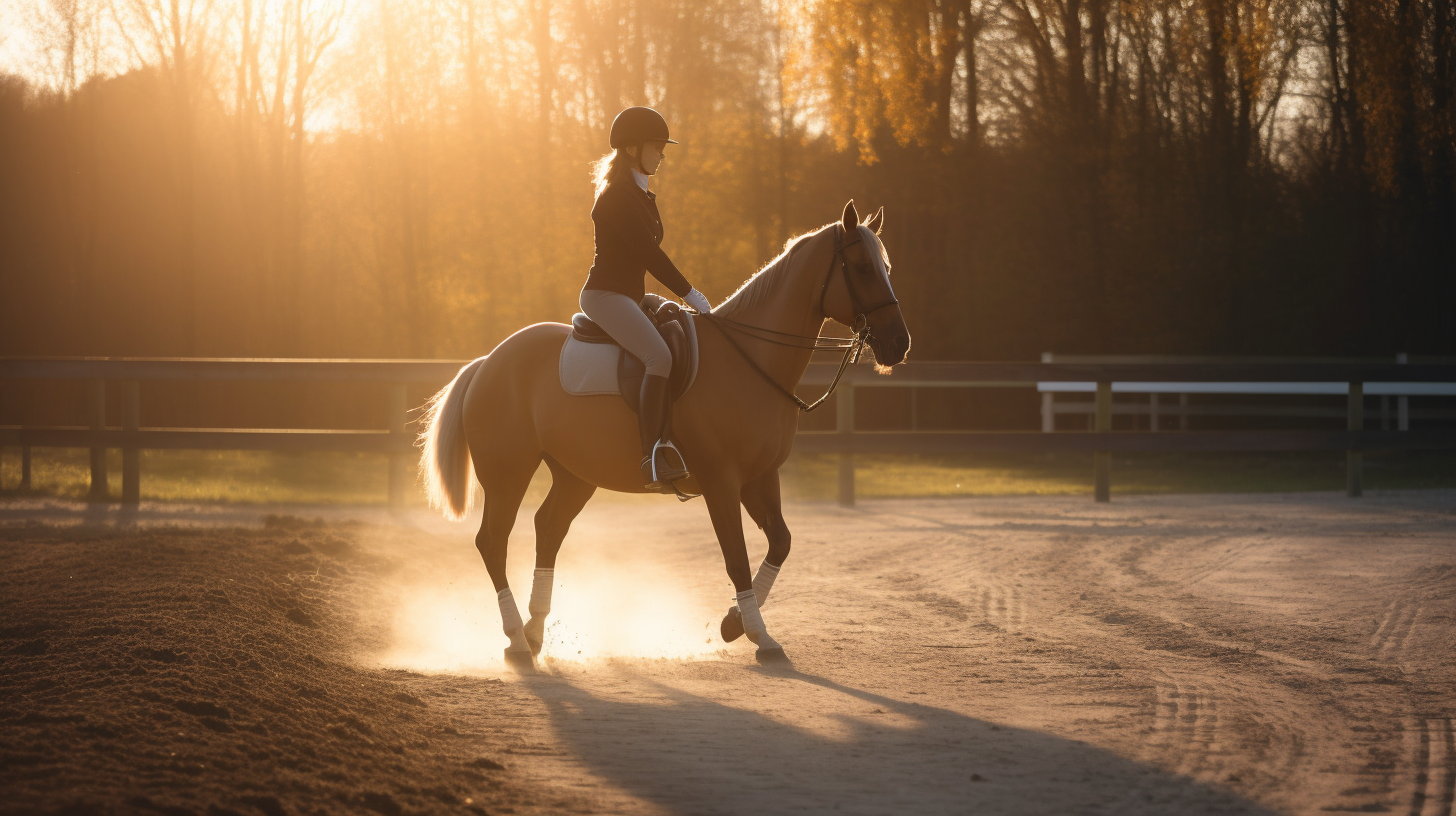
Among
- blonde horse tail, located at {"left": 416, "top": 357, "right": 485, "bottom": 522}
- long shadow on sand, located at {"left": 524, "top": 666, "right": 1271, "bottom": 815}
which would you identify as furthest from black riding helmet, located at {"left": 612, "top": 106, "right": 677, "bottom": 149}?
long shadow on sand, located at {"left": 524, "top": 666, "right": 1271, "bottom": 815}

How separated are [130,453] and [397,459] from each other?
105 inches

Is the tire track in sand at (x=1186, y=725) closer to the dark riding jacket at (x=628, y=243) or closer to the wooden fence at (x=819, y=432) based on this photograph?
the dark riding jacket at (x=628, y=243)

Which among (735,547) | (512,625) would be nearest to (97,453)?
(512,625)

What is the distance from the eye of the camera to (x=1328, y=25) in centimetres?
2098

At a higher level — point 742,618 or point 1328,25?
point 1328,25

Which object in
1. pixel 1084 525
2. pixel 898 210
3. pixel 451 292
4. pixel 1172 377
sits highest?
pixel 898 210

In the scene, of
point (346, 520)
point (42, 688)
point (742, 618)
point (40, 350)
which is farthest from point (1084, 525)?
point (40, 350)

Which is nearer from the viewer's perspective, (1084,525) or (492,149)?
(1084,525)

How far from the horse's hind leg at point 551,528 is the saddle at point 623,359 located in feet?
1.98

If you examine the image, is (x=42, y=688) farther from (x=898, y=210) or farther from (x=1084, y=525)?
(x=898, y=210)

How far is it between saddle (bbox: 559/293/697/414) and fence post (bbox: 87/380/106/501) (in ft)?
27.0

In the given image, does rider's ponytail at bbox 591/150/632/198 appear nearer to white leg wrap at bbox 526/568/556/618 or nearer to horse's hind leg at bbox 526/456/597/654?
horse's hind leg at bbox 526/456/597/654

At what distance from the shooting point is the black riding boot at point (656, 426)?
5.72 meters

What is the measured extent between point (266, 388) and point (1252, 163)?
1871 centimetres
